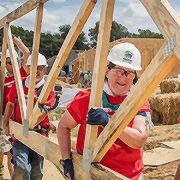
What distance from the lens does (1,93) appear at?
566 centimetres

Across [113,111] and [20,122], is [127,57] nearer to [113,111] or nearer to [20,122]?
[113,111]

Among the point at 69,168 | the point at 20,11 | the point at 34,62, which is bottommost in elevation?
the point at 69,168

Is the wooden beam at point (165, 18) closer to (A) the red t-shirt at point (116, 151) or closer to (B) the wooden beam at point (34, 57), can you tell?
(A) the red t-shirt at point (116, 151)

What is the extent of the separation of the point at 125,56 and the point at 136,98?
0.53 meters

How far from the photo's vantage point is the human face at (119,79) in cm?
274

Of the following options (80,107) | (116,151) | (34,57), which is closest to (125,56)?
(80,107)

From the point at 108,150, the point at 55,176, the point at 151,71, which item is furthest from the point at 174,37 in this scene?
the point at 55,176

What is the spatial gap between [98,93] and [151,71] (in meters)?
0.62

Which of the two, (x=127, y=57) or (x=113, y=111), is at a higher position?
(x=127, y=57)

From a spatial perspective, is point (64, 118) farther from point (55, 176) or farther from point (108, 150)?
point (55, 176)

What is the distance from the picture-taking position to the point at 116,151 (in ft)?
9.52

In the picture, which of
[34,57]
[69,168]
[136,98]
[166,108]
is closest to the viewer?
[136,98]

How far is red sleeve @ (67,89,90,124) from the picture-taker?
2933mm

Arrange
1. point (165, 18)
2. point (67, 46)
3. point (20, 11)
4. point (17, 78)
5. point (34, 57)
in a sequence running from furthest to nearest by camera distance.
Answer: point (17, 78)
point (20, 11)
point (34, 57)
point (67, 46)
point (165, 18)
